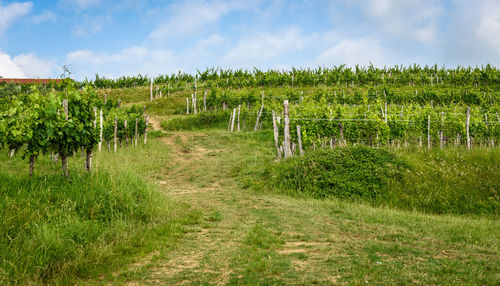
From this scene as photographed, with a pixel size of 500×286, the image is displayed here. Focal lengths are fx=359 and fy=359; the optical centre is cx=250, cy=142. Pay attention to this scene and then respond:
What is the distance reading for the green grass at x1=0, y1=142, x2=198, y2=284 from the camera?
205 inches

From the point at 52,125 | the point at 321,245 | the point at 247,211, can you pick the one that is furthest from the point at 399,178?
the point at 52,125

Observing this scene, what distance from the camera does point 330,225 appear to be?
7711 millimetres

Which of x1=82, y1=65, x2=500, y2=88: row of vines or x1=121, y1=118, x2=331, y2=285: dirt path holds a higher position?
x1=82, y1=65, x2=500, y2=88: row of vines

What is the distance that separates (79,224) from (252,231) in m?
3.20

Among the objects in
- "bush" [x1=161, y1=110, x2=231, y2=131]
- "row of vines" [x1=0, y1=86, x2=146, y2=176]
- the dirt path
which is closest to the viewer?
the dirt path

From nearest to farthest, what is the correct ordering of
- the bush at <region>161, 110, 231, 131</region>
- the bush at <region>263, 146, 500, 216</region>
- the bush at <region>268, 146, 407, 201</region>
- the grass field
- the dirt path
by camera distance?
the grass field, the dirt path, the bush at <region>263, 146, 500, 216</region>, the bush at <region>268, 146, 407, 201</region>, the bush at <region>161, 110, 231, 131</region>

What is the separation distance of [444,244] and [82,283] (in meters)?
5.98

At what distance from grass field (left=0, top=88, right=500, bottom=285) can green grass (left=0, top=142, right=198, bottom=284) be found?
23 mm

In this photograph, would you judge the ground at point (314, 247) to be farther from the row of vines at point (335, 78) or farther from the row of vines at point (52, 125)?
the row of vines at point (335, 78)

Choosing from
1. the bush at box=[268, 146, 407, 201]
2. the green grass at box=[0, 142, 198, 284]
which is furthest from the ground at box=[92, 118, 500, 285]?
the bush at box=[268, 146, 407, 201]

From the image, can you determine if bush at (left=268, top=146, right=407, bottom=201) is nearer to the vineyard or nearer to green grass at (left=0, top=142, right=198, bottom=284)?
the vineyard

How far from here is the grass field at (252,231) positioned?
5086mm

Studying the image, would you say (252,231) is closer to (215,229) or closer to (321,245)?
(215,229)

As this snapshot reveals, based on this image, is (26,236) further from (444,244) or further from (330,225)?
(444,244)
